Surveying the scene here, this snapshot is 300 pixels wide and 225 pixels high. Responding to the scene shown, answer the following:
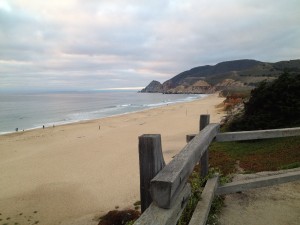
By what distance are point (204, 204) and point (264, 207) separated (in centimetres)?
149

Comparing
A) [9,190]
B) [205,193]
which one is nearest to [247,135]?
[205,193]

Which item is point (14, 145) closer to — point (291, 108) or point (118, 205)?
point (118, 205)

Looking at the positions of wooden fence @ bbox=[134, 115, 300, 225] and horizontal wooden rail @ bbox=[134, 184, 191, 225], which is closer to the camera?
horizontal wooden rail @ bbox=[134, 184, 191, 225]

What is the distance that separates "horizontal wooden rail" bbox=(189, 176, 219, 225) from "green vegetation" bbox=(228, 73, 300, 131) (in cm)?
715

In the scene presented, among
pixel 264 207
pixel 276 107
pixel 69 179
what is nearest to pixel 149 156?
pixel 264 207

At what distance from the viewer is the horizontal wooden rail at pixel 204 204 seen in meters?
3.08

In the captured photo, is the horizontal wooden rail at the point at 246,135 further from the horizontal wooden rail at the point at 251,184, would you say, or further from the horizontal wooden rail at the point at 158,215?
the horizontal wooden rail at the point at 158,215

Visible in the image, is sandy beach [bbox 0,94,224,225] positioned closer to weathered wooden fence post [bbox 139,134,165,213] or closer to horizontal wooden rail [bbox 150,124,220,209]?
horizontal wooden rail [bbox 150,124,220,209]

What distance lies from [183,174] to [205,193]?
164 centimetres

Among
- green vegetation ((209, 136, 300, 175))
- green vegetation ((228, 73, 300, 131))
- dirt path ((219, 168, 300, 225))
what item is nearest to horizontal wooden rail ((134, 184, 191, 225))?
dirt path ((219, 168, 300, 225))

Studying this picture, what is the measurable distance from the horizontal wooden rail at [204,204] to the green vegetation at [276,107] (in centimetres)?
715

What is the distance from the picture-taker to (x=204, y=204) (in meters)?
3.41

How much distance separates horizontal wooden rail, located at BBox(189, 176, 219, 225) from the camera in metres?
3.08

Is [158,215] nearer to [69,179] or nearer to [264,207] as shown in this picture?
[264,207]
